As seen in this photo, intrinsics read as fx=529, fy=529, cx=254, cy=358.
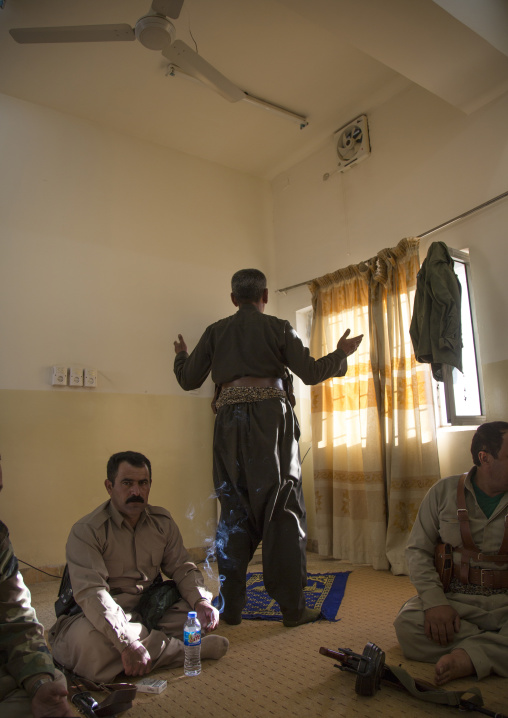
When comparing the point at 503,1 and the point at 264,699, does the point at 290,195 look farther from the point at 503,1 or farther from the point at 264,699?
the point at 264,699

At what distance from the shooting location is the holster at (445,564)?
2.05 meters

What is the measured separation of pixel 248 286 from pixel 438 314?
49.9 inches

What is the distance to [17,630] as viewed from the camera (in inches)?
55.1

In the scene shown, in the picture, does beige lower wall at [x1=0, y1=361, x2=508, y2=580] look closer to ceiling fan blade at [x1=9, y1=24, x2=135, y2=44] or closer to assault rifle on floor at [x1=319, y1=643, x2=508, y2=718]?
assault rifle on floor at [x1=319, y1=643, x2=508, y2=718]

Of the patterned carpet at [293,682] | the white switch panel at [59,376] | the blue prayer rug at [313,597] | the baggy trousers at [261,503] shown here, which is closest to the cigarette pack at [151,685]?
the patterned carpet at [293,682]

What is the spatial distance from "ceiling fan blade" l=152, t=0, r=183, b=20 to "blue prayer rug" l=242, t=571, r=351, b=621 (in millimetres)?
3052

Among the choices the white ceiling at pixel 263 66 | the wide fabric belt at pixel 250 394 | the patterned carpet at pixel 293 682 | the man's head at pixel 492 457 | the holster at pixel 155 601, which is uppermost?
the white ceiling at pixel 263 66

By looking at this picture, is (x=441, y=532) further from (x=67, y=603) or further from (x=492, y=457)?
(x=67, y=603)

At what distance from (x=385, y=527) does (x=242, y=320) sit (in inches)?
75.0

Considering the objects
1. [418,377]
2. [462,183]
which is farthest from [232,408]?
[462,183]

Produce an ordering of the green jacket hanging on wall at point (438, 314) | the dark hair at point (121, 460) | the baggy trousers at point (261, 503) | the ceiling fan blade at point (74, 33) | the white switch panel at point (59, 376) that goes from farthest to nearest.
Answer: the white switch panel at point (59, 376) → the green jacket hanging on wall at point (438, 314) → the ceiling fan blade at point (74, 33) → the baggy trousers at point (261, 503) → the dark hair at point (121, 460)

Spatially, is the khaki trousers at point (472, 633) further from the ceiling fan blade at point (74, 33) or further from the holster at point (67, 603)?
the ceiling fan blade at point (74, 33)

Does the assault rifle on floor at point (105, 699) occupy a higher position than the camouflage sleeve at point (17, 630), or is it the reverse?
the camouflage sleeve at point (17, 630)

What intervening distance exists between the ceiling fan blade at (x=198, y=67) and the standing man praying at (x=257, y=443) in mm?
1249
